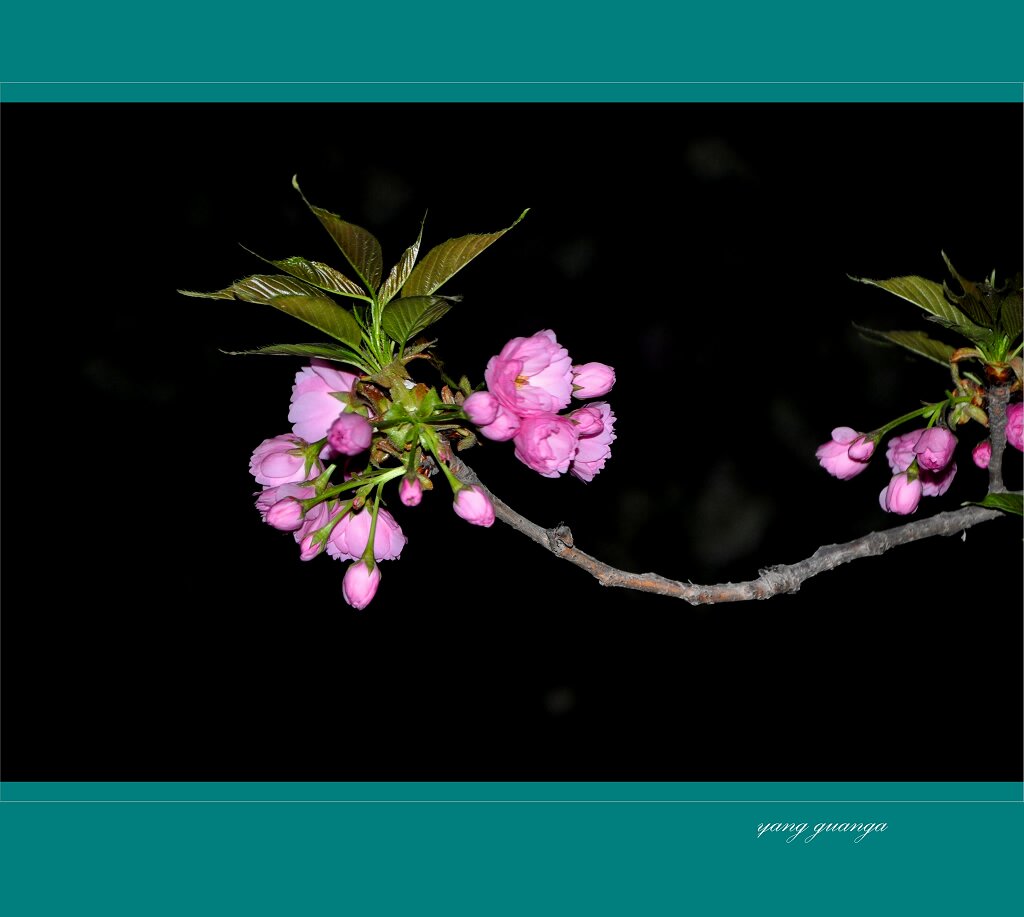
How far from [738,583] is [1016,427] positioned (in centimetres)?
34

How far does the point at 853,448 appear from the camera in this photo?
94 cm

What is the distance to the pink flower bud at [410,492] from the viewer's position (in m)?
0.71

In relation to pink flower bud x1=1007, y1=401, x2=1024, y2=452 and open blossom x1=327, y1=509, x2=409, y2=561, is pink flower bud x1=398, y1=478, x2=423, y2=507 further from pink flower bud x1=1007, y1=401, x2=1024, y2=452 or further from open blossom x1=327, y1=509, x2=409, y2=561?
pink flower bud x1=1007, y1=401, x2=1024, y2=452

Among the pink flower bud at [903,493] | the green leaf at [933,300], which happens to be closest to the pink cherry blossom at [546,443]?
the green leaf at [933,300]

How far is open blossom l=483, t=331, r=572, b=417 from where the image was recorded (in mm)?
719

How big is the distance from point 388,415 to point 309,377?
3.6 inches

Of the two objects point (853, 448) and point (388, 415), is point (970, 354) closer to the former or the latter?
point (853, 448)

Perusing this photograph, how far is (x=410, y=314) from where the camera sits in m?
0.71

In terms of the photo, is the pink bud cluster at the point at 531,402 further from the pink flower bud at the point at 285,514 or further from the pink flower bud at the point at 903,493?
the pink flower bud at the point at 903,493

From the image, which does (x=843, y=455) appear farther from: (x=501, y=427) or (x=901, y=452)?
(x=501, y=427)

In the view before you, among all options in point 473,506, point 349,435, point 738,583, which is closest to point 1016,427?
point 738,583
